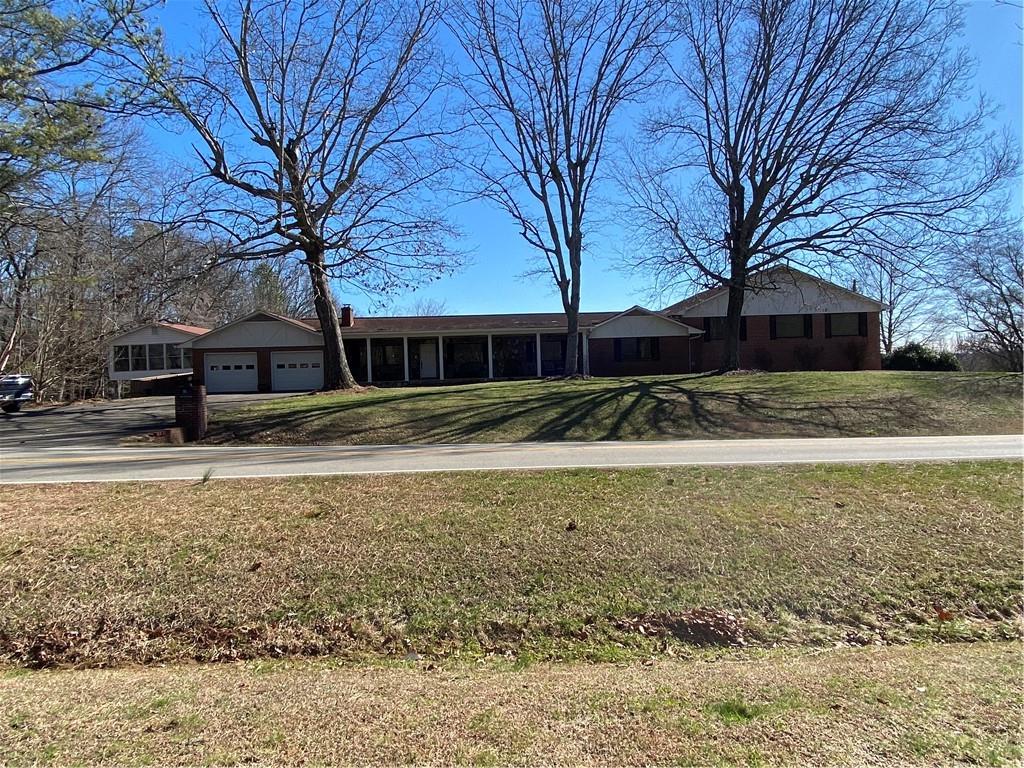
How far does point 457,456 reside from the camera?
1045 centimetres

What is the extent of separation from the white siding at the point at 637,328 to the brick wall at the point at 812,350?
3.11 meters

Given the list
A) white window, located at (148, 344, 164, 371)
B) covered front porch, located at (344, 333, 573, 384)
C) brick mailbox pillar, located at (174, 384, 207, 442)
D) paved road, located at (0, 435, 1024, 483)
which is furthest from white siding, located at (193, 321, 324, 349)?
paved road, located at (0, 435, 1024, 483)

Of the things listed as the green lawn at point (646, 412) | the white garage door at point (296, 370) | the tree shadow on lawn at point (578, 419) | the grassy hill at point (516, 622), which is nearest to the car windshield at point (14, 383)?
the white garage door at point (296, 370)

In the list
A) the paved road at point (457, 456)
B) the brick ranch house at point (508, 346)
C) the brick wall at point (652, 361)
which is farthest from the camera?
the brick wall at point (652, 361)

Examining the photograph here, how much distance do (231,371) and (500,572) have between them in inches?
1211

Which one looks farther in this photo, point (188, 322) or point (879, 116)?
point (188, 322)

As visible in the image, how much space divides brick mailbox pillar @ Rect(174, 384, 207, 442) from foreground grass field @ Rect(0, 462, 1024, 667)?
7.50m

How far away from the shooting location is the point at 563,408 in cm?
1680

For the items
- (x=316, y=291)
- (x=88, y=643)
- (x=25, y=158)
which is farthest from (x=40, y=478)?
(x=316, y=291)

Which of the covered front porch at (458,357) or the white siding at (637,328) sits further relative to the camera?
the covered front porch at (458,357)

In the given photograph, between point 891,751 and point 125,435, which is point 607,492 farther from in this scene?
point 125,435

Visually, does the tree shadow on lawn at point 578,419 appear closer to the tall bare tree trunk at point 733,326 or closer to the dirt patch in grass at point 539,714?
the tall bare tree trunk at point 733,326

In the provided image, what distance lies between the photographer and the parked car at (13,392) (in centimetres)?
2236

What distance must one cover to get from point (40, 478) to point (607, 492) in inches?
322
